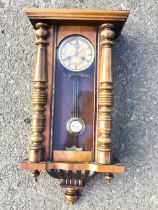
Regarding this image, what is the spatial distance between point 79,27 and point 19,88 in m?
0.23

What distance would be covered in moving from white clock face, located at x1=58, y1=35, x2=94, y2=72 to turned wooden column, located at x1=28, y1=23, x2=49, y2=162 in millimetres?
42

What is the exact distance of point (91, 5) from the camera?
0.83m

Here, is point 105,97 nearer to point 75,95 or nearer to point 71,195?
point 75,95

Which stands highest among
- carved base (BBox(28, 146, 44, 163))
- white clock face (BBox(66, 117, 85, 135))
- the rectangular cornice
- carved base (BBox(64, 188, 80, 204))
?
the rectangular cornice

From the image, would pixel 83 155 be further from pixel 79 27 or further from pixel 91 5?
pixel 91 5

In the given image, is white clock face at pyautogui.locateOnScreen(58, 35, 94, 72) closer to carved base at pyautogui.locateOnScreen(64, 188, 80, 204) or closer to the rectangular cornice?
the rectangular cornice

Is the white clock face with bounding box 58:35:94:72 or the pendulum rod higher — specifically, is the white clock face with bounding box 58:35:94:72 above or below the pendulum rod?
above

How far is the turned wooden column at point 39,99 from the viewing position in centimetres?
68

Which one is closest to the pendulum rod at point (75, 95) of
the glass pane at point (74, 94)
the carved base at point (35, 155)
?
the glass pane at point (74, 94)

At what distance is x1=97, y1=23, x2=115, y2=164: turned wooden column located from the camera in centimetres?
68

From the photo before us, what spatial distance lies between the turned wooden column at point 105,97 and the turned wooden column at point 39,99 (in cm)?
13

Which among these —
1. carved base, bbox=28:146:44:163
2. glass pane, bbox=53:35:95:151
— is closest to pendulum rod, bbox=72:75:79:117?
glass pane, bbox=53:35:95:151

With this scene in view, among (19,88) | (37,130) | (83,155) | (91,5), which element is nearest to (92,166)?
(83,155)

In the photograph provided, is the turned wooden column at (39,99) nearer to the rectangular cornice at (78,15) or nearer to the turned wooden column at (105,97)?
the rectangular cornice at (78,15)
